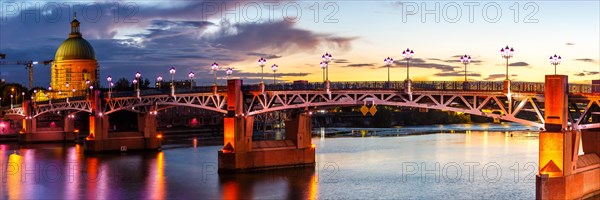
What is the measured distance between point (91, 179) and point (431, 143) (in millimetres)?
59213

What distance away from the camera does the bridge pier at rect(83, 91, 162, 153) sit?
9793cm

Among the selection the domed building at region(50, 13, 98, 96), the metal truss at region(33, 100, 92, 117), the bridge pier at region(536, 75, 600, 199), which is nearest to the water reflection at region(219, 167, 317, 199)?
the bridge pier at region(536, 75, 600, 199)

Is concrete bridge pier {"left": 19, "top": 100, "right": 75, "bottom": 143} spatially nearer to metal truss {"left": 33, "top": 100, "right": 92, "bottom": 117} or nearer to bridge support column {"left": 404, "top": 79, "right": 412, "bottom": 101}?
metal truss {"left": 33, "top": 100, "right": 92, "bottom": 117}

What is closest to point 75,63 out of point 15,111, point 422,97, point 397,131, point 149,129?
point 15,111

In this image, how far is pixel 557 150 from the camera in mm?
47469

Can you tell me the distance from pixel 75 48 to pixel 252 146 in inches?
4038

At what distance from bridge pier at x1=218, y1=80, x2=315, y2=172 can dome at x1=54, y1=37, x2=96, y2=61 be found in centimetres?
9809

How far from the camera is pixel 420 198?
178ft

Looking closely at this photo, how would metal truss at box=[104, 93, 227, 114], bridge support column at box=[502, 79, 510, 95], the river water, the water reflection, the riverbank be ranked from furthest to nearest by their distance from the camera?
the riverbank, metal truss at box=[104, 93, 227, 114], the river water, the water reflection, bridge support column at box=[502, 79, 510, 95]

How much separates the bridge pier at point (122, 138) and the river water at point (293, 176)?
8.35ft

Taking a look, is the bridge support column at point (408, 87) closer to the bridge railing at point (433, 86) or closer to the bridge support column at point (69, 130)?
the bridge railing at point (433, 86)

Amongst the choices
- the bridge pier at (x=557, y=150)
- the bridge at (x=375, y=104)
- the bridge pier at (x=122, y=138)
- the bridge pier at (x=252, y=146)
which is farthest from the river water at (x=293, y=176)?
the bridge pier at (x=557, y=150)

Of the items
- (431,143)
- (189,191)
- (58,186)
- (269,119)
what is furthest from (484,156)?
(269,119)

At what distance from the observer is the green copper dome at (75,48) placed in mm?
160250
